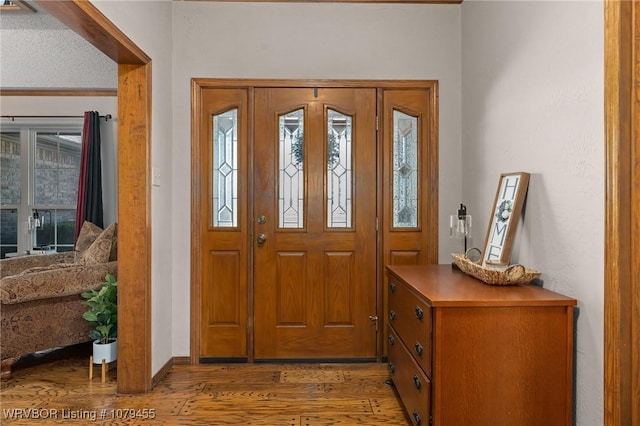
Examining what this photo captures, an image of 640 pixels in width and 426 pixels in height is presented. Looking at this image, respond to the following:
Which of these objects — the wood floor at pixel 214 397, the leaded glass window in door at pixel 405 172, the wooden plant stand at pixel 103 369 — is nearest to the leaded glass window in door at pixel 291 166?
the leaded glass window in door at pixel 405 172

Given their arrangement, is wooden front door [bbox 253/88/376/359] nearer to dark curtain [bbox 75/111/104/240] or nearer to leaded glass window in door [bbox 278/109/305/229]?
leaded glass window in door [bbox 278/109/305/229]

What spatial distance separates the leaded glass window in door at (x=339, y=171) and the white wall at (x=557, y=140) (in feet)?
3.17

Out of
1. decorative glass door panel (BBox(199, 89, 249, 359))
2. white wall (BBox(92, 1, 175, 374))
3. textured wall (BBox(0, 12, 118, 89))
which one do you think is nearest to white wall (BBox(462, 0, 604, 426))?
decorative glass door panel (BBox(199, 89, 249, 359))

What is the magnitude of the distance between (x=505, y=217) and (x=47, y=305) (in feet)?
9.90

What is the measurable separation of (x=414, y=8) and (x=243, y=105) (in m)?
1.50

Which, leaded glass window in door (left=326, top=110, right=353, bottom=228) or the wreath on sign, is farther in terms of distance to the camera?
leaded glass window in door (left=326, top=110, right=353, bottom=228)

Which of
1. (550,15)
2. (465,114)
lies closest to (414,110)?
(465,114)

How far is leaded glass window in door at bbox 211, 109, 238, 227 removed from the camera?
120 inches

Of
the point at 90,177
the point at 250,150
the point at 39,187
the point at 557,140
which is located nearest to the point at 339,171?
the point at 250,150

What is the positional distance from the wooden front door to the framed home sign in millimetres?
986

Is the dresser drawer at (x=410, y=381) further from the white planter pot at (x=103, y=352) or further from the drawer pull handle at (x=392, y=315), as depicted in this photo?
the white planter pot at (x=103, y=352)

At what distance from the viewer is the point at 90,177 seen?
3826mm

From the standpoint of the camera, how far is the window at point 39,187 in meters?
4.22

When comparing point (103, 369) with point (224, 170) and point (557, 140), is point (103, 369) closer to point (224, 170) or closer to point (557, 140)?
point (224, 170)
